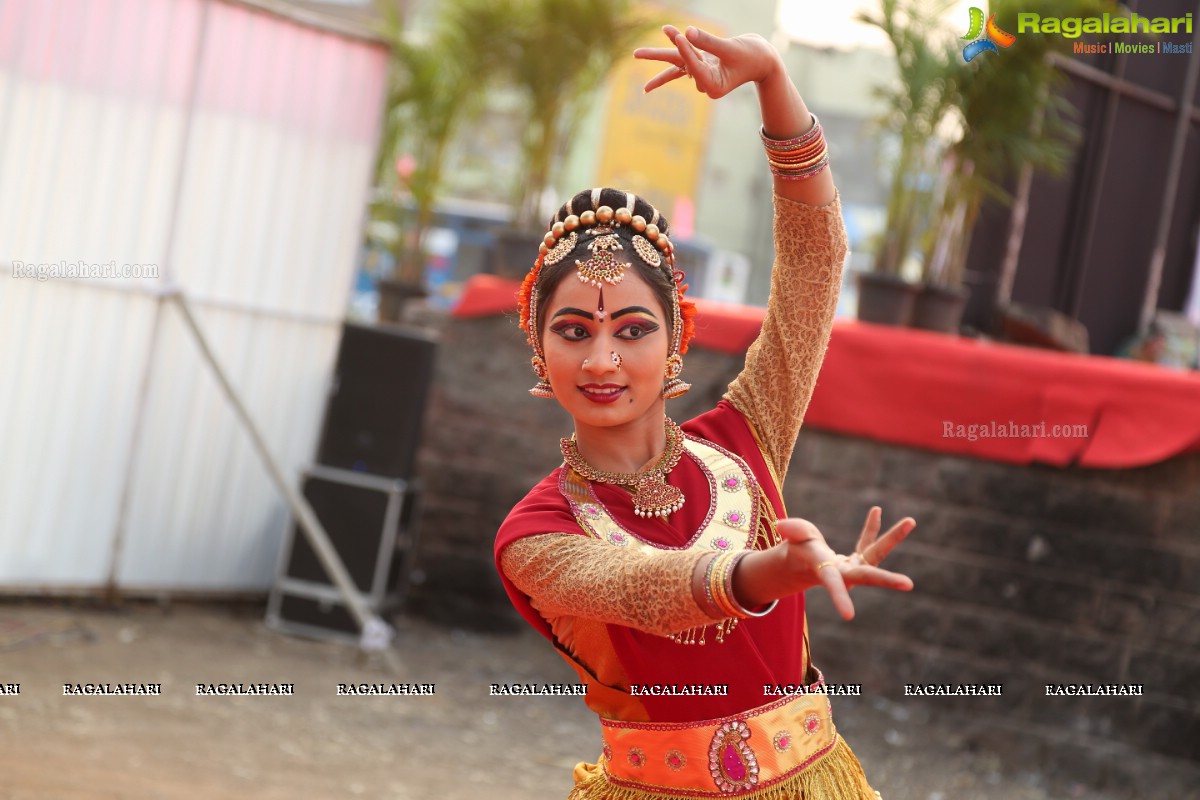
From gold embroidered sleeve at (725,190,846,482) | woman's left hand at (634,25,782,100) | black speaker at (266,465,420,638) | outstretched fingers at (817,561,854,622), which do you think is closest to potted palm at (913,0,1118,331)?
black speaker at (266,465,420,638)

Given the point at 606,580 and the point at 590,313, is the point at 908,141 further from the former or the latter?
the point at 606,580

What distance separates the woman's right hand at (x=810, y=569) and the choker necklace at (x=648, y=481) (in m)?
0.39

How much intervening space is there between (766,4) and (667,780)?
16149 mm

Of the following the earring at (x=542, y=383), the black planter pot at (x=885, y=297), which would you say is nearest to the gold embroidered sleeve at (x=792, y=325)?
the earring at (x=542, y=383)

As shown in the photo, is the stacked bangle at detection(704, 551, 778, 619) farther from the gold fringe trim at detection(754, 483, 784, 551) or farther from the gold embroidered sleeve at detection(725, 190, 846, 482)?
the gold embroidered sleeve at detection(725, 190, 846, 482)

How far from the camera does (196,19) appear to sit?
6539 mm

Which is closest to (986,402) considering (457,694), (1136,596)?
(1136,596)

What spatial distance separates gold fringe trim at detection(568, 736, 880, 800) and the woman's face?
1.87 feet

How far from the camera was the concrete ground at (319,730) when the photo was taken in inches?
179

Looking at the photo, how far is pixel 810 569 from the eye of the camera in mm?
1393

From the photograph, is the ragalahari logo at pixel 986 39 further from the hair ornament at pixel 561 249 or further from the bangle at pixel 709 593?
the bangle at pixel 709 593

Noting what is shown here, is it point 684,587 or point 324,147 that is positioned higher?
point 324,147

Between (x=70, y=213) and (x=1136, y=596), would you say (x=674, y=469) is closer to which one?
(x=1136, y=596)

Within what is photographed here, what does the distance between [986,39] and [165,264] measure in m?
4.26
